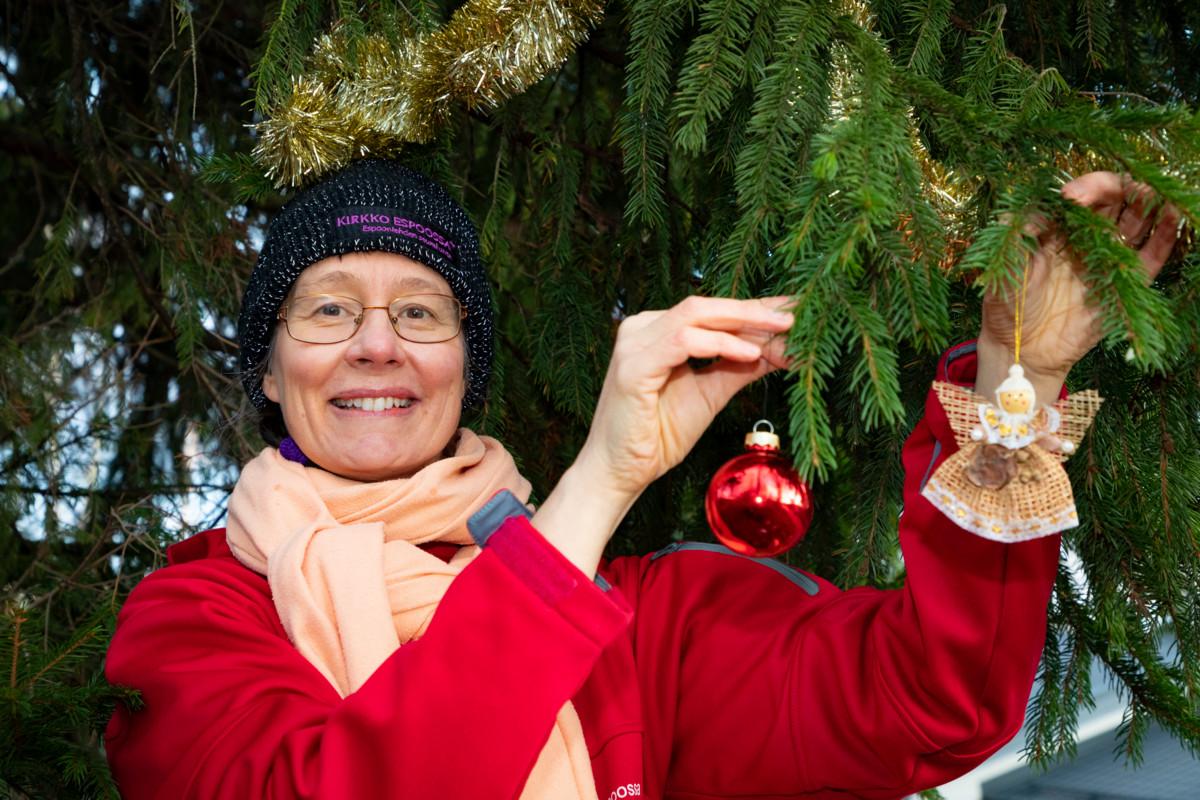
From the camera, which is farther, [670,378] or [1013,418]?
[670,378]

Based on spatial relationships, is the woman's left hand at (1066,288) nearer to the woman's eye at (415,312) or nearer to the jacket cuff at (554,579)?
the jacket cuff at (554,579)

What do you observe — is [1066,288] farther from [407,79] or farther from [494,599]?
[407,79]

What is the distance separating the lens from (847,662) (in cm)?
168

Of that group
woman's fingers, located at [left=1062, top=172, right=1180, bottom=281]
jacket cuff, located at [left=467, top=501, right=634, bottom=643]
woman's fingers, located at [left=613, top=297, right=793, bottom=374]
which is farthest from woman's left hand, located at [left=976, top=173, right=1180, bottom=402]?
jacket cuff, located at [left=467, top=501, right=634, bottom=643]

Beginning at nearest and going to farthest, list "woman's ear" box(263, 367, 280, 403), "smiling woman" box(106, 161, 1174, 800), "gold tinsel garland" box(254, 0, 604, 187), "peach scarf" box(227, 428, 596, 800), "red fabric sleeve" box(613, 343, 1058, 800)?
"smiling woman" box(106, 161, 1174, 800), "red fabric sleeve" box(613, 343, 1058, 800), "peach scarf" box(227, 428, 596, 800), "gold tinsel garland" box(254, 0, 604, 187), "woman's ear" box(263, 367, 280, 403)

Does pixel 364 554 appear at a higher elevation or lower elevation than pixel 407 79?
lower

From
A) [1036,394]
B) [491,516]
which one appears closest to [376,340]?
[491,516]

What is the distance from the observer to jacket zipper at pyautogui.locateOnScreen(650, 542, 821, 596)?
1.88 meters

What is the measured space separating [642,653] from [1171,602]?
2.51 ft

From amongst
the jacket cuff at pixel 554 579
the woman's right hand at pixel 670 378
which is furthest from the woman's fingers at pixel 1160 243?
the jacket cuff at pixel 554 579

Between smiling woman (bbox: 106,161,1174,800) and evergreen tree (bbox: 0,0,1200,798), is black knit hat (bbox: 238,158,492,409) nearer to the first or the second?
smiling woman (bbox: 106,161,1174,800)

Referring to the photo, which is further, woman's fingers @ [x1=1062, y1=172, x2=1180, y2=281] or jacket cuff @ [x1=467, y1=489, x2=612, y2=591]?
jacket cuff @ [x1=467, y1=489, x2=612, y2=591]

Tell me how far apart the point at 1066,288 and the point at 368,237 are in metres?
1.05

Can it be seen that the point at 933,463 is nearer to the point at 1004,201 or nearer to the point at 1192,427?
the point at 1004,201
